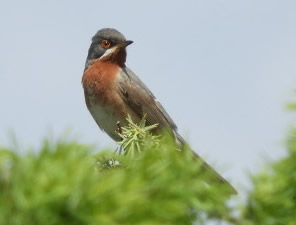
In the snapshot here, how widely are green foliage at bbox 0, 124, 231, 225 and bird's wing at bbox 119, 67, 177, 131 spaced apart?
28.5 ft

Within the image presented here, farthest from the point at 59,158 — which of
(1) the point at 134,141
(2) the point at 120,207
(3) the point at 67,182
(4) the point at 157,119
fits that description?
(4) the point at 157,119

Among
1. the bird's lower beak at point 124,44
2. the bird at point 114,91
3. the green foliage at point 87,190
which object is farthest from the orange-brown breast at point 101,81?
the green foliage at point 87,190

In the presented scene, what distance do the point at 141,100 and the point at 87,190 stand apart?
9493 mm

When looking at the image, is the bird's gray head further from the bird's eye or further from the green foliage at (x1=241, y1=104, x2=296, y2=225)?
the green foliage at (x1=241, y1=104, x2=296, y2=225)

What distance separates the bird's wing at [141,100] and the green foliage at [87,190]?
28.5 ft

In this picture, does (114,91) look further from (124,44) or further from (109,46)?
(109,46)

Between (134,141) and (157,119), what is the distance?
6.20 m

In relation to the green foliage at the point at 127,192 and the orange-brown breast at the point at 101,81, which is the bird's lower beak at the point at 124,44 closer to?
the orange-brown breast at the point at 101,81

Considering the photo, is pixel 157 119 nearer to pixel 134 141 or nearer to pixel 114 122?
pixel 114 122

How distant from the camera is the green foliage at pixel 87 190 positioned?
1356 millimetres

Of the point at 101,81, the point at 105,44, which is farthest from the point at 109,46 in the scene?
the point at 101,81

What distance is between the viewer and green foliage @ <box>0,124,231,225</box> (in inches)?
53.4

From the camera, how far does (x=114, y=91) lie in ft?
33.6

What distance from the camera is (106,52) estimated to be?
1107cm
